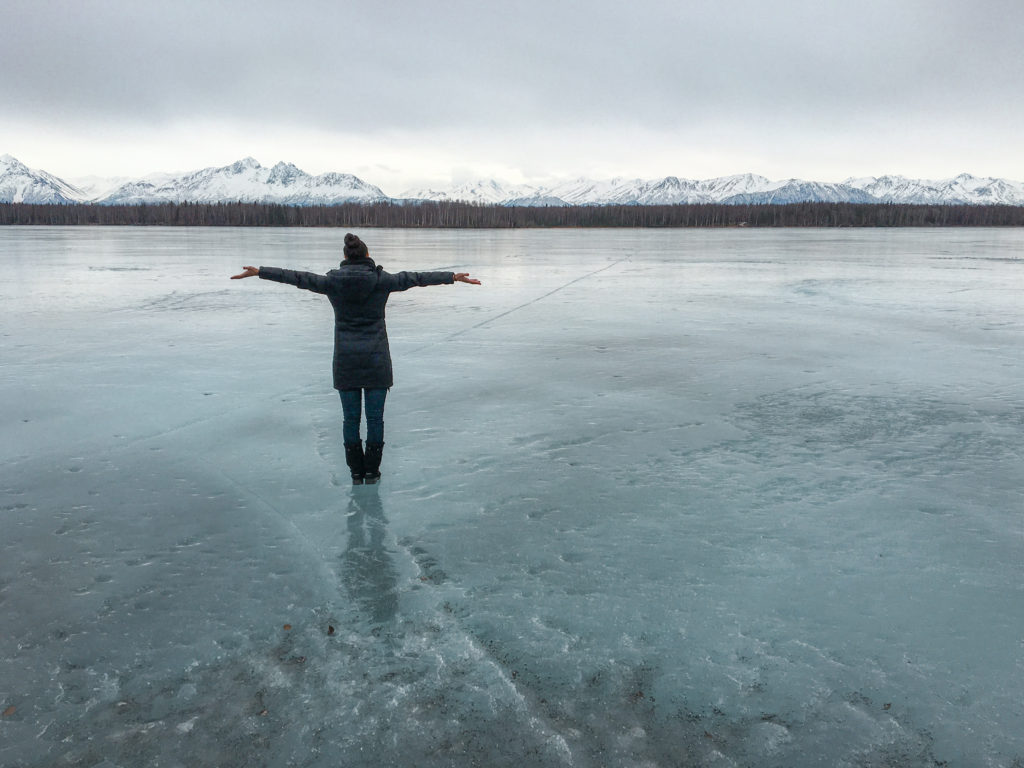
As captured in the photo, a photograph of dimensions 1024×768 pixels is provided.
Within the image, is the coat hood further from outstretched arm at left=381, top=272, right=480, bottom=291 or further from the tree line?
the tree line

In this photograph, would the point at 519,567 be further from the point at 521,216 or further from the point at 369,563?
the point at 521,216

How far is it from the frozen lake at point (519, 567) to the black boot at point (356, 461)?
0.52 feet

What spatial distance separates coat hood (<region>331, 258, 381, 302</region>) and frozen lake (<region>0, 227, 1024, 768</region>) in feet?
4.80

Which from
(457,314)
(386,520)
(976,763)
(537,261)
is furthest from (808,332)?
(537,261)

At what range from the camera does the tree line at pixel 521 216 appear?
13800 centimetres

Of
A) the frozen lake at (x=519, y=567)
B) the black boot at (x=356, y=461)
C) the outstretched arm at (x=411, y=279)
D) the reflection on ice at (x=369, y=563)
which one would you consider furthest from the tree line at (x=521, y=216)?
the reflection on ice at (x=369, y=563)

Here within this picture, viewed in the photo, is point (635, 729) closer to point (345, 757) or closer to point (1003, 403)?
point (345, 757)

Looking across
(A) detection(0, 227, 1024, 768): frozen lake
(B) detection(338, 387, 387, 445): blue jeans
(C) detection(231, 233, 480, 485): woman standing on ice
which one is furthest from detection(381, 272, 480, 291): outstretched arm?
(A) detection(0, 227, 1024, 768): frozen lake

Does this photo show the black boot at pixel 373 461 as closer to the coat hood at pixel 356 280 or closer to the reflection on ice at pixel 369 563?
the reflection on ice at pixel 369 563

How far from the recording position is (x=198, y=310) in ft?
49.3

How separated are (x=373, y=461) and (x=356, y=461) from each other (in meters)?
0.13

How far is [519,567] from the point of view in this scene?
4.23 m

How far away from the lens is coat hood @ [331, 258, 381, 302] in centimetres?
520

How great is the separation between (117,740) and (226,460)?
3.38 meters
